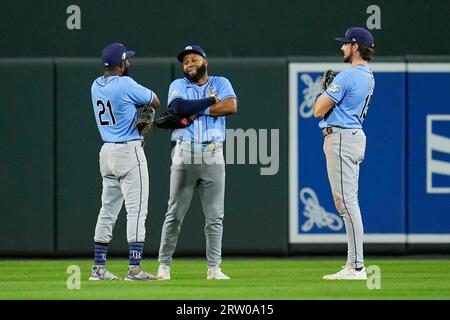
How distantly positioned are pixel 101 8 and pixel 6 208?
2078 millimetres

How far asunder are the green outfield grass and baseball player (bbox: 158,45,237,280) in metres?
0.36

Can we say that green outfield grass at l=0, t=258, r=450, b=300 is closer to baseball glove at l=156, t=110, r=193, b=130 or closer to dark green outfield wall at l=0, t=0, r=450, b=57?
baseball glove at l=156, t=110, r=193, b=130

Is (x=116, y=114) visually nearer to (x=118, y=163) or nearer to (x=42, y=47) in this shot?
(x=118, y=163)

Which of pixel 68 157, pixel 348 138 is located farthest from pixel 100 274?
pixel 68 157

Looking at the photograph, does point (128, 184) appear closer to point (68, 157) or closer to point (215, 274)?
point (215, 274)

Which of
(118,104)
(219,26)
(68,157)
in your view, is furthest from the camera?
(219,26)

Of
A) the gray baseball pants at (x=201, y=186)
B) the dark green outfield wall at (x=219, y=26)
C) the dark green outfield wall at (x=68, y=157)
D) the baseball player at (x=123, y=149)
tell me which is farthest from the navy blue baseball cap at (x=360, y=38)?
the dark green outfield wall at (x=219, y=26)

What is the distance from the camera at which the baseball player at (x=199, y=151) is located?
8969mm

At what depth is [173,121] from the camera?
29.4 feet

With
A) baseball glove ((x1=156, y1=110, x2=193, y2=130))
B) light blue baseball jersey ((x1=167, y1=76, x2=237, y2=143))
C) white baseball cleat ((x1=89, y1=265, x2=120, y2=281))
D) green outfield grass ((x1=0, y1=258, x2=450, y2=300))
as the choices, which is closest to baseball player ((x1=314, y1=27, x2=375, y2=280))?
green outfield grass ((x1=0, y1=258, x2=450, y2=300))

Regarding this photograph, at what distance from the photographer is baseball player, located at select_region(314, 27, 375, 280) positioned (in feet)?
29.3

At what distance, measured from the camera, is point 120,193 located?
9.06 meters

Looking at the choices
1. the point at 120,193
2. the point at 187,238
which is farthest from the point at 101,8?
the point at 120,193

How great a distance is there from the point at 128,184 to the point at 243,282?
1105 millimetres
